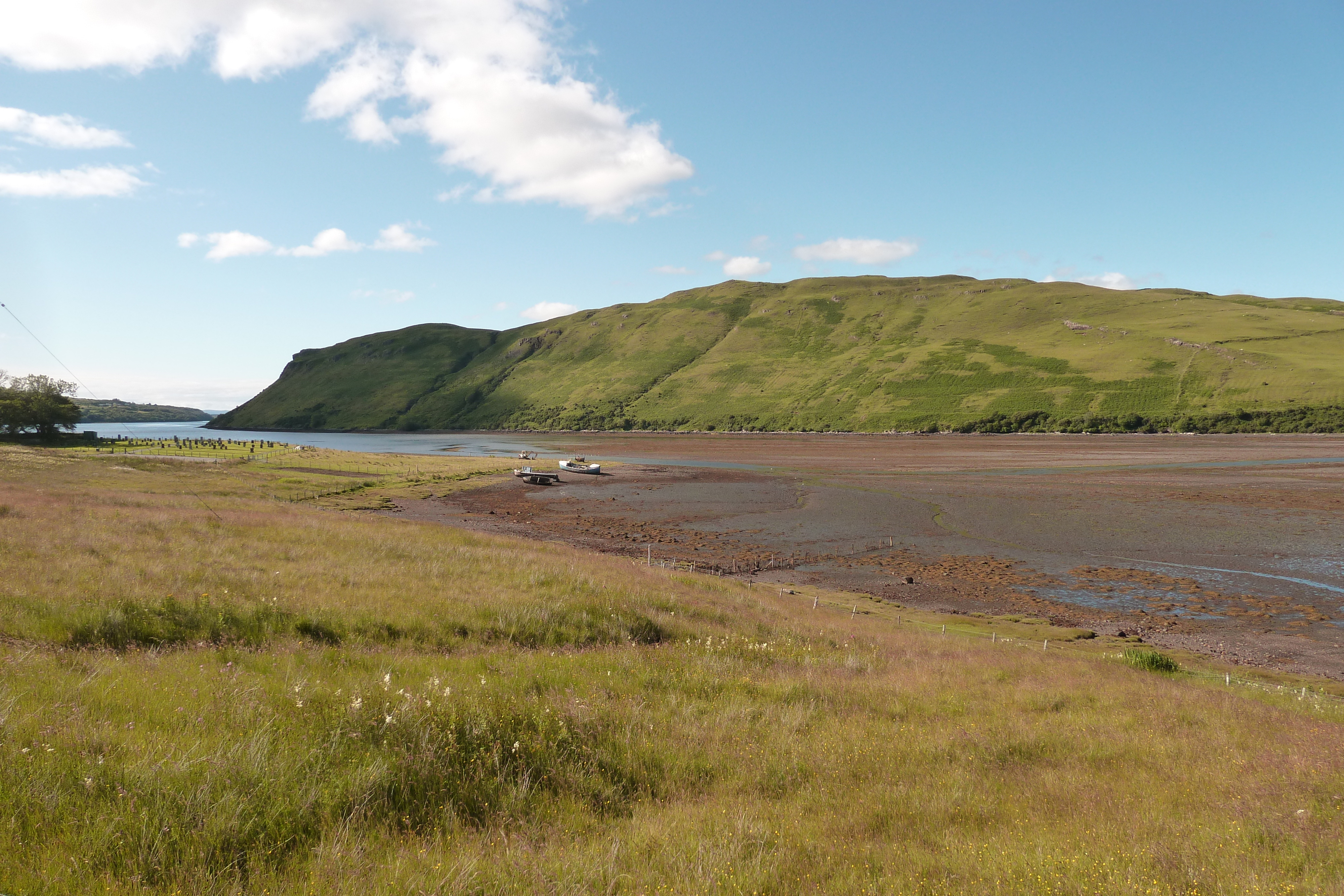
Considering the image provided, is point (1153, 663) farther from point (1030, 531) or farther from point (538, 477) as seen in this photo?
point (538, 477)

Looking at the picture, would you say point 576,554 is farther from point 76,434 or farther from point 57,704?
point 76,434

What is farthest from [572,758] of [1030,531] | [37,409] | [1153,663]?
[37,409]

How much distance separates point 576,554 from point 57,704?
22.7m

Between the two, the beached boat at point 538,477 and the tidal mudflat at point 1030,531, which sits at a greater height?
the beached boat at point 538,477

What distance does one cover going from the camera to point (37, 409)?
3711 inches

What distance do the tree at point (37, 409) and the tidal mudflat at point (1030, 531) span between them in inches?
2977

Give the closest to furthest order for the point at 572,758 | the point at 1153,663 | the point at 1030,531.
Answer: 1. the point at 572,758
2. the point at 1153,663
3. the point at 1030,531

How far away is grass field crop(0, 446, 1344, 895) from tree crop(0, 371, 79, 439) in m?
109

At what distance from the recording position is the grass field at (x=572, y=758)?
193 inches

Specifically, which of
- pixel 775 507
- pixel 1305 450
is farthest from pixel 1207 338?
pixel 775 507

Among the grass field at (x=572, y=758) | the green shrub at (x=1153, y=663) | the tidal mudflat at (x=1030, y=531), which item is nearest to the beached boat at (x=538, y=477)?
the tidal mudflat at (x=1030, y=531)

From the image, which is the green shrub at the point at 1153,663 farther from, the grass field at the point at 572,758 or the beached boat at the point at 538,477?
the beached boat at the point at 538,477

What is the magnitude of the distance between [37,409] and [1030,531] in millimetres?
129111

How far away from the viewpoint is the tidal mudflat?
26.5 m
